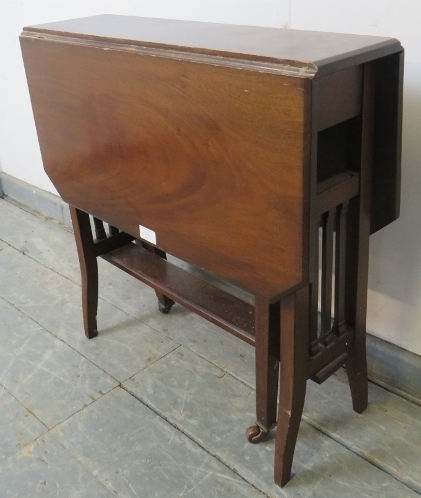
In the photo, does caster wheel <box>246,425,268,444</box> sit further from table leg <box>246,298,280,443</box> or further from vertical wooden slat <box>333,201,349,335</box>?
vertical wooden slat <box>333,201,349,335</box>

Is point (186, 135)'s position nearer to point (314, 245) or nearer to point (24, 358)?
point (314, 245)

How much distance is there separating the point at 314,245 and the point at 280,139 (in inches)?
8.0

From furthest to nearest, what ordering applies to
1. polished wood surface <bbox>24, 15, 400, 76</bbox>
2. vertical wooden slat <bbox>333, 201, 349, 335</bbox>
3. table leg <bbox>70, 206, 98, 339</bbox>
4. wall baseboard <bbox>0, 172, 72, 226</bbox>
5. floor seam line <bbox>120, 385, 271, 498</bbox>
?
1. wall baseboard <bbox>0, 172, 72, 226</bbox>
2. table leg <bbox>70, 206, 98, 339</bbox>
3. floor seam line <bbox>120, 385, 271, 498</bbox>
4. vertical wooden slat <bbox>333, 201, 349, 335</bbox>
5. polished wood surface <bbox>24, 15, 400, 76</bbox>

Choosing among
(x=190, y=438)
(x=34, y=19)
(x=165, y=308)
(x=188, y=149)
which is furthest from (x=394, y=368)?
(x=34, y=19)

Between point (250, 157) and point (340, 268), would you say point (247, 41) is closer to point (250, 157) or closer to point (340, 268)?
point (250, 157)

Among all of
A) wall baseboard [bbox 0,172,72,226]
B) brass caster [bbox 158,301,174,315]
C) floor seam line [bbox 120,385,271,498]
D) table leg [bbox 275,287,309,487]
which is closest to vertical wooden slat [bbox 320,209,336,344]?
table leg [bbox 275,287,309,487]

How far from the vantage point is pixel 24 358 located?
1.84 m

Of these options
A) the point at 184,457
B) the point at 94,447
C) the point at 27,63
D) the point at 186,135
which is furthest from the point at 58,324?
the point at 186,135

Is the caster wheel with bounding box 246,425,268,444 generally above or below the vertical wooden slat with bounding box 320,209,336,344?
below

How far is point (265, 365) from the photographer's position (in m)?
1.33

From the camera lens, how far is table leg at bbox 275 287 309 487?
46.9 inches

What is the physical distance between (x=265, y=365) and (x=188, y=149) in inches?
20.6

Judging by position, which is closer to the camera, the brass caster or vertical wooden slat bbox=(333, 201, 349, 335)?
vertical wooden slat bbox=(333, 201, 349, 335)

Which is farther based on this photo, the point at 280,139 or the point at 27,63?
the point at 27,63
